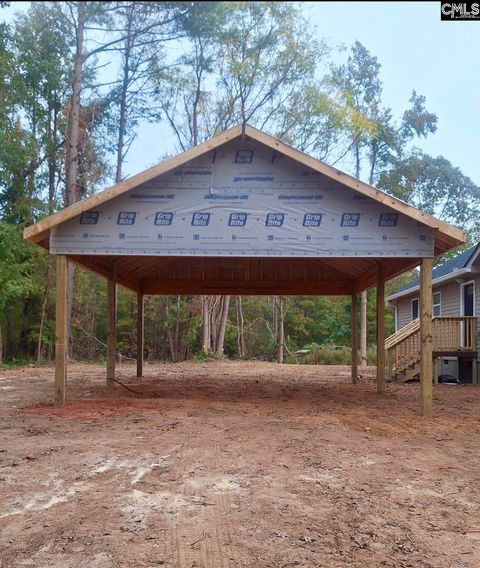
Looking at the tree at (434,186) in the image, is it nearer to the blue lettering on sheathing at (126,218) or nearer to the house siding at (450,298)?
the house siding at (450,298)

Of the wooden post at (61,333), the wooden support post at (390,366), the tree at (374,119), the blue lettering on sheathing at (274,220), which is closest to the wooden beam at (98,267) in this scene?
the wooden post at (61,333)

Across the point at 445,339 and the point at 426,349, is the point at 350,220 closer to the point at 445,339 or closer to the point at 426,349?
the point at 426,349

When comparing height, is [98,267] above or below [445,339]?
above

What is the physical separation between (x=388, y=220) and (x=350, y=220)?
25.4 inches

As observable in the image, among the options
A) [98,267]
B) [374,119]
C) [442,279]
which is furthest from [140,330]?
[374,119]

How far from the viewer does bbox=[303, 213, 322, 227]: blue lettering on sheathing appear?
929 centimetres

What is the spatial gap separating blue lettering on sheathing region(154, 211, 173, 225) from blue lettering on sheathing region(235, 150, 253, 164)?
150 centimetres

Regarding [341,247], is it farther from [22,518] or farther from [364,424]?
[22,518]

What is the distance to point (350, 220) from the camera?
9.31 meters

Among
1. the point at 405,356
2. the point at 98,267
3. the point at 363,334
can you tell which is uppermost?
the point at 98,267

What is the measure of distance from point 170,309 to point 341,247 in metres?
23.9

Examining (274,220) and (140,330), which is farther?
(140,330)

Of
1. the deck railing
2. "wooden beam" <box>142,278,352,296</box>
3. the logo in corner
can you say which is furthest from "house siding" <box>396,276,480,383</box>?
the logo in corner

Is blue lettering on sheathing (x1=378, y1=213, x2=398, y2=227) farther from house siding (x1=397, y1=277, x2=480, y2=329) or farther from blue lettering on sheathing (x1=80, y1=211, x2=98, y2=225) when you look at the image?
house siding (x1=397, y1=277, x2=480, y2=329)
